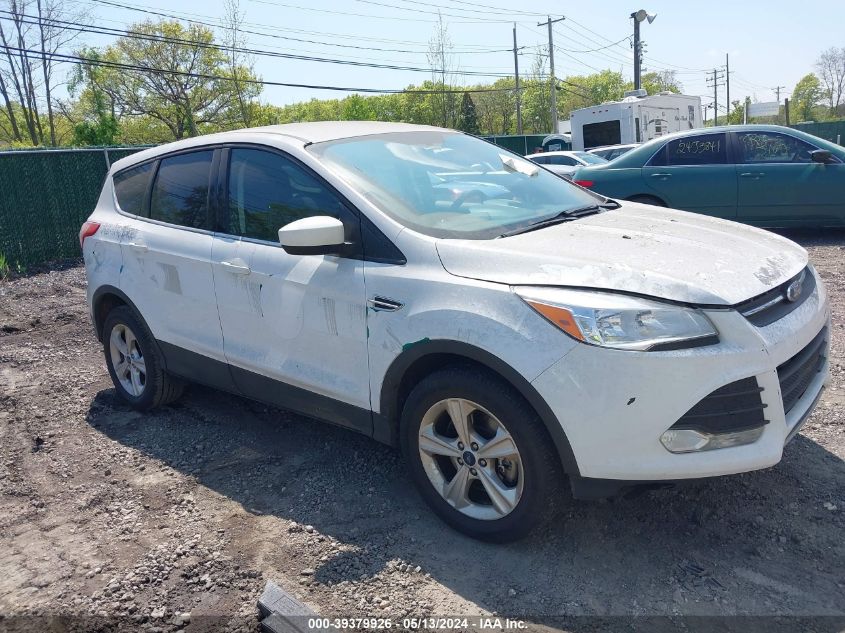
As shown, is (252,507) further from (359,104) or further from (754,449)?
(359,104)

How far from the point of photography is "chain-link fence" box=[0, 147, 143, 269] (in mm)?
11383

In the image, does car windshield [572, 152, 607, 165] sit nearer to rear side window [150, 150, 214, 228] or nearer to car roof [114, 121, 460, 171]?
car roof [114, 121, 460, 171]

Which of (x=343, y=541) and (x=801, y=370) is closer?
(x=801, y=370)

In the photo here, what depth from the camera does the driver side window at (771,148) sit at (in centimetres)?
888

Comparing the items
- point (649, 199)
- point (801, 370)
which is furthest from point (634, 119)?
point (801, 370)

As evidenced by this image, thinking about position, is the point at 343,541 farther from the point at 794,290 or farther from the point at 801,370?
the point at 794,290

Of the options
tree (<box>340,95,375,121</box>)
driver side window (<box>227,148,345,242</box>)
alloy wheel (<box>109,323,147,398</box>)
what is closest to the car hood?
driver side window (<box>227,148,345,242</box>)

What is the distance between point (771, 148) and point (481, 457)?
7819 mm

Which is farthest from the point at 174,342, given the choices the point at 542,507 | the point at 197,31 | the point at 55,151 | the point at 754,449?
the point at 197,31

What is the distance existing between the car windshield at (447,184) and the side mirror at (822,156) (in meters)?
6.08

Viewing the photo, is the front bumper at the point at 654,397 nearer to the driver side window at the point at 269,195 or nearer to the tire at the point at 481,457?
the tire at the point at 481,457

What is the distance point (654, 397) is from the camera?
8.23ft

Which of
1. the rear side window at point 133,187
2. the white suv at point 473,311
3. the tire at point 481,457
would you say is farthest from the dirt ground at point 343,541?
the rear side window at point 133,187

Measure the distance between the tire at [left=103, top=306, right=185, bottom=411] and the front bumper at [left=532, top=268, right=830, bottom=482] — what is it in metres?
2.93
